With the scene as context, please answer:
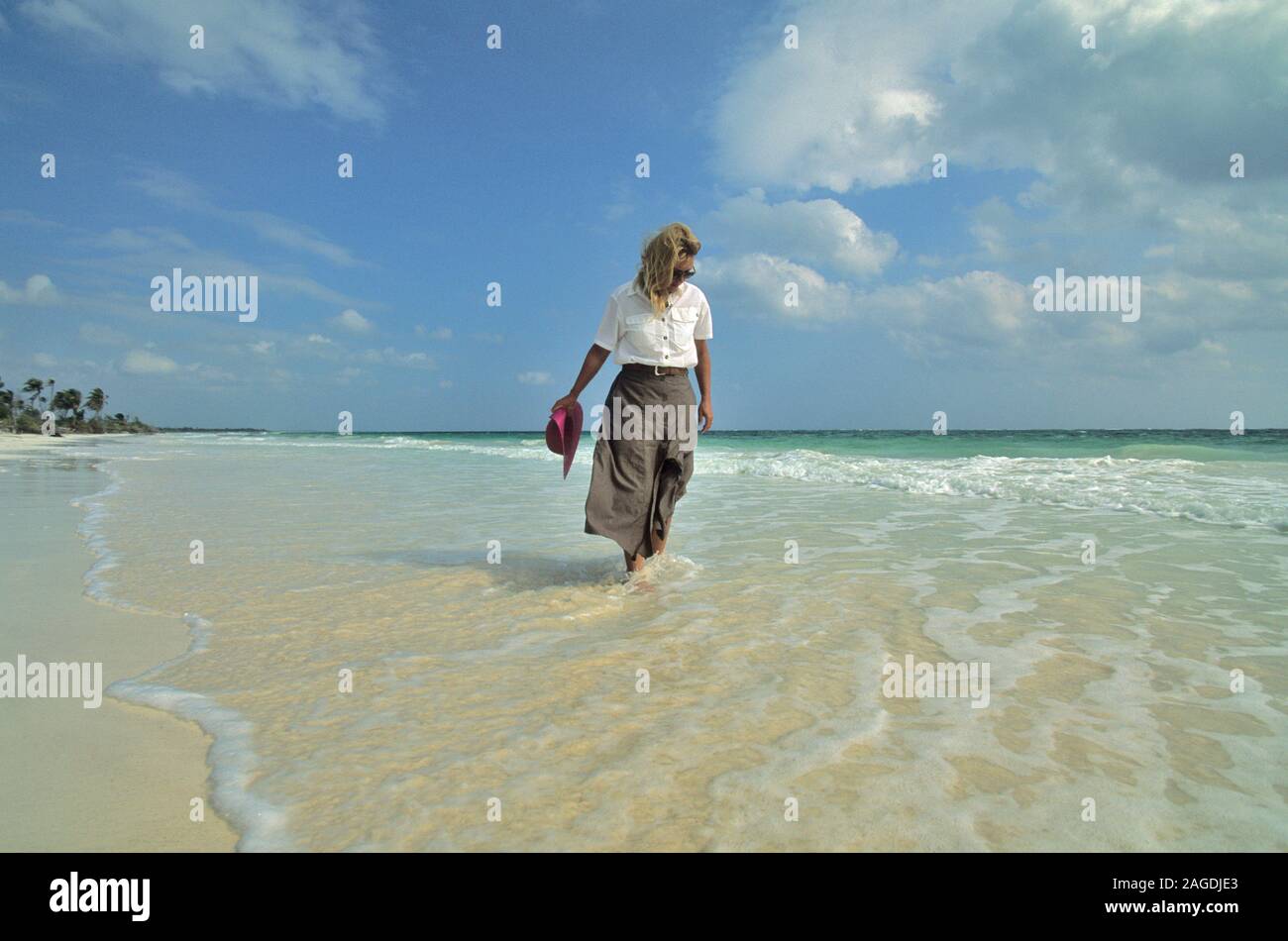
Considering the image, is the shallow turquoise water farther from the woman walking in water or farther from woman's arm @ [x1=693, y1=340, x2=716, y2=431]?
woman's arm @ [x1=693, y1=340, x2=716, y2=431]

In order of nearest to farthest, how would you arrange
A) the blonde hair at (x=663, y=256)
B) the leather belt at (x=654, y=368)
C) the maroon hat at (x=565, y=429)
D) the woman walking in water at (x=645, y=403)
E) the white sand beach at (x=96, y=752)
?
1. the white sand beach at (x=96, y=752)
2. the blonde hair at (x=663, y=256)
3. the woman walking in water at (x=645, y=403)
4. the leather belt at (x=654, y=368)
5. the maroon hat at (x=565, y=429)

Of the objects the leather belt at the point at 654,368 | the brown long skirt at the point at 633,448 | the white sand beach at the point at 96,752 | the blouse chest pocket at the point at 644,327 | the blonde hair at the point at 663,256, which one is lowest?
the white sand beach at the point at 96,752

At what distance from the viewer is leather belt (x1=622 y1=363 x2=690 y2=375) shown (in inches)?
176

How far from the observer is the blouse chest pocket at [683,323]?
440 centimetres

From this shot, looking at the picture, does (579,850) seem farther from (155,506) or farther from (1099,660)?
(155,506)

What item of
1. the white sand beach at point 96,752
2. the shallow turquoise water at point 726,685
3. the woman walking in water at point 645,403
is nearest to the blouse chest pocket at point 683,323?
the woman walking in water at point 645,403

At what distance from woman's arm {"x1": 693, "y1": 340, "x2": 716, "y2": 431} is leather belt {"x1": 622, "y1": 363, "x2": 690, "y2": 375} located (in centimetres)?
31

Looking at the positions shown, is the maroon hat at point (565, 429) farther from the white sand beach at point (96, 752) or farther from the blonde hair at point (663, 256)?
the white sand beach at point (96, 752)

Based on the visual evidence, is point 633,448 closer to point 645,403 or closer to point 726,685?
point 645,403

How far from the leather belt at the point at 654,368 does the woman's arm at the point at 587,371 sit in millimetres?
166

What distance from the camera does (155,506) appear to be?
8930mm

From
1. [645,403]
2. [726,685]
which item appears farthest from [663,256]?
[726,685]
